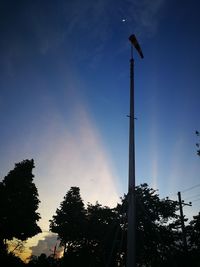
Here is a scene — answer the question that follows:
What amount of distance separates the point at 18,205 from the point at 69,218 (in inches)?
666

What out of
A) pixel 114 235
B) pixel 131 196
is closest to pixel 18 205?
pixel 114 235

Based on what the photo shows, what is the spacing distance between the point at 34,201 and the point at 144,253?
55.8 feet

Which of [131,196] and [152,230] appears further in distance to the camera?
[152,230]

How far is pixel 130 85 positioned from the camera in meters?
13.9

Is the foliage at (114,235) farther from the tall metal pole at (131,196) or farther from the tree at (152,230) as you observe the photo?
the tall metal pole at (131,196)

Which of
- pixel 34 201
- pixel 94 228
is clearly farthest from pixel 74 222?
pixel 34 201

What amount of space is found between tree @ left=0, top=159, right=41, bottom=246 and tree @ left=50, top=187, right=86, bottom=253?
962 centimetres

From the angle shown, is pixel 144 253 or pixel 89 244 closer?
pixel 144 253

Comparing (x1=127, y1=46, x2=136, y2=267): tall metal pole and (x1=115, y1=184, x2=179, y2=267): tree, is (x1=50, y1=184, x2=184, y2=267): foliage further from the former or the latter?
(x1=127, y1=46, x2=136, y2=267): tall metal pole

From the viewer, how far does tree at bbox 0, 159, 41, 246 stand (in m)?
32.1

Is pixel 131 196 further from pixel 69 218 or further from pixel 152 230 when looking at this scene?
pixel 69 218

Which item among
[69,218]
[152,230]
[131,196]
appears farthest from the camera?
[69,218]

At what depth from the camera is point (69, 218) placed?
48.0 meters

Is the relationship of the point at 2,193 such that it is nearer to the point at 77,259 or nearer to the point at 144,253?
the point at 77,259
